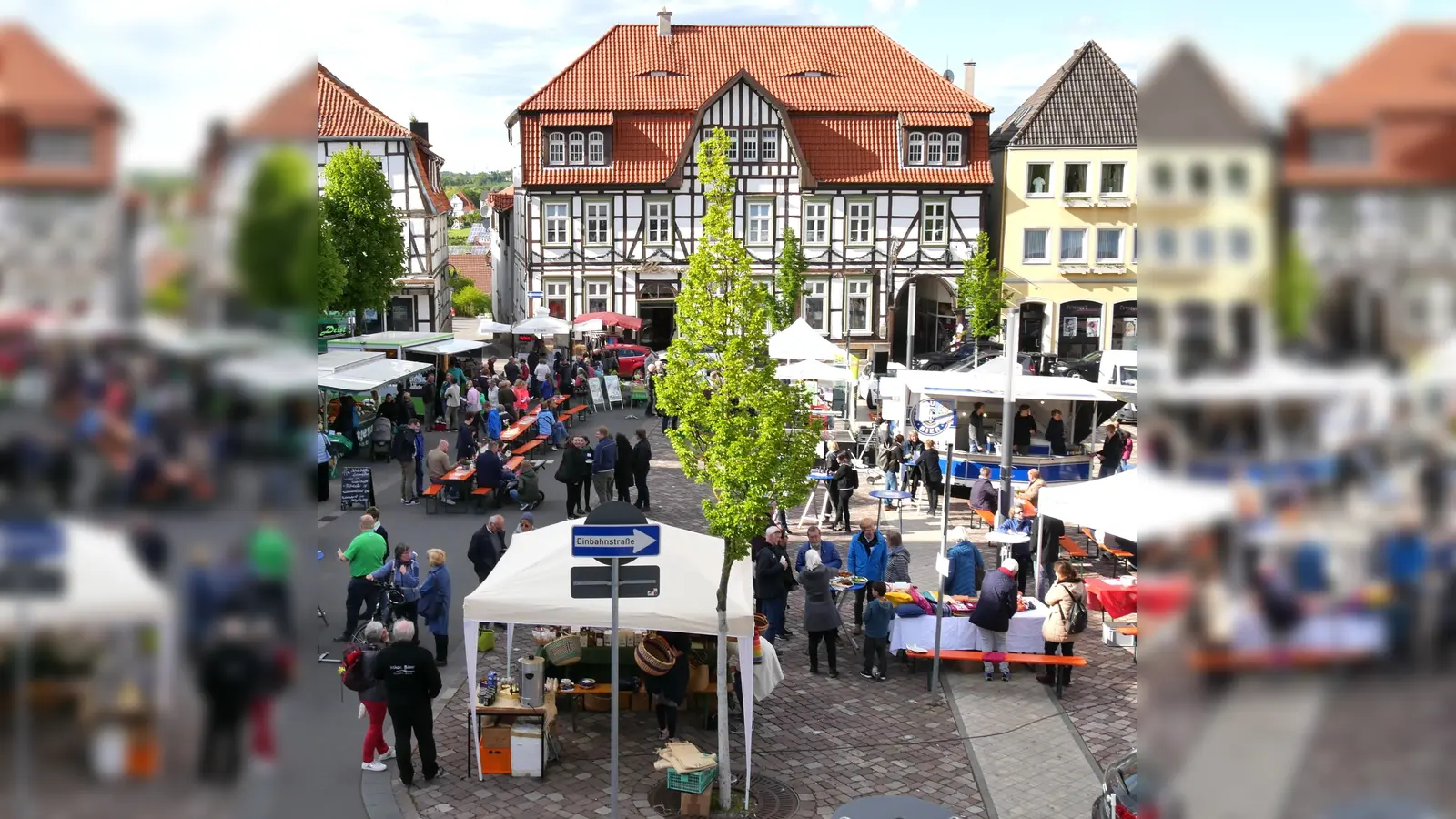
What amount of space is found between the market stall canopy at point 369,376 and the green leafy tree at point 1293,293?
66.9ft

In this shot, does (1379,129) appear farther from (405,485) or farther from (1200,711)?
(405,485)

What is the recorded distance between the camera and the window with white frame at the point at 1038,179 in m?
44.7

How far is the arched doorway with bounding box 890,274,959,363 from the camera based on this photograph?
149 feet

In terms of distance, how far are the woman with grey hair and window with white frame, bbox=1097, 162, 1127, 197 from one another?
38244 millimetres

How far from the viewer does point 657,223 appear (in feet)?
143

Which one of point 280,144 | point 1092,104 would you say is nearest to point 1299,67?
point 280,144

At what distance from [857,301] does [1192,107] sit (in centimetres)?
4347

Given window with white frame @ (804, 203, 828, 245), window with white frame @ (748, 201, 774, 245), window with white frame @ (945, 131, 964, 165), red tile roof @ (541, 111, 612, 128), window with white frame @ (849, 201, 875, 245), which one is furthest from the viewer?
window with white frame @ (849, 201, 875, 245)

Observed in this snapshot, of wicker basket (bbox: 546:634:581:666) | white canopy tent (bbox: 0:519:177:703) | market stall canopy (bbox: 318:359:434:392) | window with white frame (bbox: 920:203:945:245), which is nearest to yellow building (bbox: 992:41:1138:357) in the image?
window with white frame (bbox: 920:203:945:245)

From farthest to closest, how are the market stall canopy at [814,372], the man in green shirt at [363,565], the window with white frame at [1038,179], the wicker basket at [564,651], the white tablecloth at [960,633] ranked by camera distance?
the window with white frame at [1038,179] → the market stall canopy at [814,372] → the white tablecloth at [960,633] → the man in green shirt at [363,565] → the wicker basket at [564,651]

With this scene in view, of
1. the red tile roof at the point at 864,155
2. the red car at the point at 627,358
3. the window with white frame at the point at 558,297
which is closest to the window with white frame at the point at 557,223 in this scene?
the window with white frame at the point at 558,297

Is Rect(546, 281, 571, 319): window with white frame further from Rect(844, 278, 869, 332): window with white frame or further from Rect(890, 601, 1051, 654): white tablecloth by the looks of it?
Rect(890, 601, 1051, 654): white tablecloth

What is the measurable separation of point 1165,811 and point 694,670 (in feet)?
34.6

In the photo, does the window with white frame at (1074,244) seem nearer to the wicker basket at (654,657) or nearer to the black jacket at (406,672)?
the wicker basket at (654,657)
